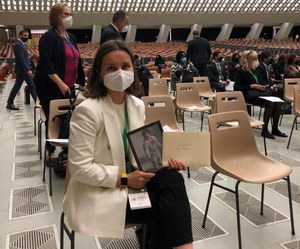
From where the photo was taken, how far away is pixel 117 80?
5.54ft

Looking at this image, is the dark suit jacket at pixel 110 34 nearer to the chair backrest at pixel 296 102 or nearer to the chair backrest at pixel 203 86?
the chair backrest at pixel 296 102

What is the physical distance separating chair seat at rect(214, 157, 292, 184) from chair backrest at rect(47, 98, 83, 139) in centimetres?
154

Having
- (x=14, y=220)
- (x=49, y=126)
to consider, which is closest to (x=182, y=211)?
(x=14, y=220)

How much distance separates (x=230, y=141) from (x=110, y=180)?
1.18 metres

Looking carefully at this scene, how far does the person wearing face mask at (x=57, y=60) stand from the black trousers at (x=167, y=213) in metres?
1.78

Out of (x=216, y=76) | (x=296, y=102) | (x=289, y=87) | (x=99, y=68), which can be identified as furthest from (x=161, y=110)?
(x=216, y=76)

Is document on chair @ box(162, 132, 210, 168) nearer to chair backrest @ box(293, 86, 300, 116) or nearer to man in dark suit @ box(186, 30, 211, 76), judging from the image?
chair backrest @ box(293, 86, 300, 116)

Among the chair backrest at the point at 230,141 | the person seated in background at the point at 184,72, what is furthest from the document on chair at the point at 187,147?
the person seated in background at the point at 184,72

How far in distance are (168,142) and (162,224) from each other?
383mm

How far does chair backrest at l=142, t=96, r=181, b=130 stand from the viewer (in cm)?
329

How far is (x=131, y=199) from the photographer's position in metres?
1.56

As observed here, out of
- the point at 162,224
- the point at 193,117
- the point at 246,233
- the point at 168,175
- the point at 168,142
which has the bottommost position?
the point at 193,117

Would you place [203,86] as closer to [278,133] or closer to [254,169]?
[278,133]

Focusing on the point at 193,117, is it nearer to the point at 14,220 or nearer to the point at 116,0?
the point at 14,220
